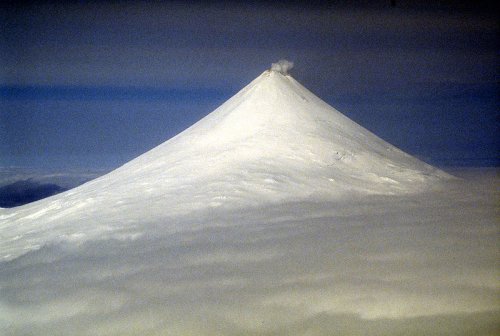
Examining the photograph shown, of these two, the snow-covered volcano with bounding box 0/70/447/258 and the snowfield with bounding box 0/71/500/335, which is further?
the snow-covered volcano with bounding box 0/70/447/258

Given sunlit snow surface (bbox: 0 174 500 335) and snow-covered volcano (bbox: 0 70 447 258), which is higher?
snow-covered volcano (bbox: 0 70 447 258)

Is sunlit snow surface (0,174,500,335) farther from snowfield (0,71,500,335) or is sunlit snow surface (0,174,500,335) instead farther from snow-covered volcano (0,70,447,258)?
snow-covered volcano (0,70,447,258)

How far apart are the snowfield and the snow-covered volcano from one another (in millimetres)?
64

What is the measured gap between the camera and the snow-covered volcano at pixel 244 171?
9.18m

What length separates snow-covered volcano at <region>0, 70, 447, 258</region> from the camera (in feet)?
30.1

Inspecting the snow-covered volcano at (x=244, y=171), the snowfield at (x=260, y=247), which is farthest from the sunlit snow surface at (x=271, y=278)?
the snow-covered volcano at (x=244, y=171)

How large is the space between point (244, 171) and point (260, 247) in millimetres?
Answer: 4650

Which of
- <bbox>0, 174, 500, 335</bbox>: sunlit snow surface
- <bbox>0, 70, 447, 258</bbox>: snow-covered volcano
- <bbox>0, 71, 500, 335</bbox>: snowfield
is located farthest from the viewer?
<bbox>0, 70, 447, 258</bbox>: snow-covered volcano

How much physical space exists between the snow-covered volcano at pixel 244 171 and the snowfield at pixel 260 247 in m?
0.06

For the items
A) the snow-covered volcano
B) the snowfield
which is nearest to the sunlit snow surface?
the snowfield

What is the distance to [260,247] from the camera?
6262 mm

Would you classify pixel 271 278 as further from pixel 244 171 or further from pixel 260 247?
pixel 244 171

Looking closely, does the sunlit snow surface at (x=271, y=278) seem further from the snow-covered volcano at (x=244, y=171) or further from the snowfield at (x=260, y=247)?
the snow-covered volcano at (x=244, y=171)

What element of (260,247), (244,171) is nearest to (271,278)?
(260,247)
